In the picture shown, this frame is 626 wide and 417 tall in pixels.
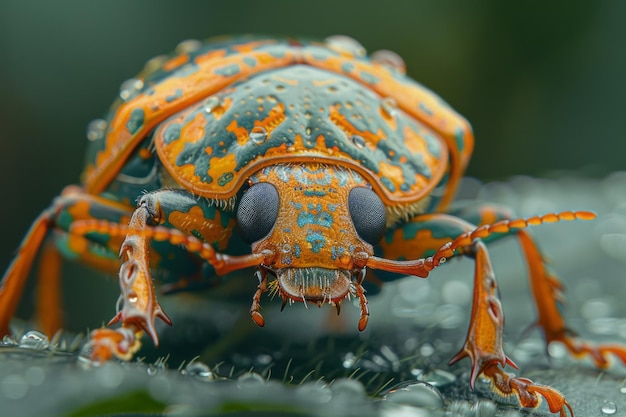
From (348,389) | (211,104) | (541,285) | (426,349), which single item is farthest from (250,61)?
(348,389)

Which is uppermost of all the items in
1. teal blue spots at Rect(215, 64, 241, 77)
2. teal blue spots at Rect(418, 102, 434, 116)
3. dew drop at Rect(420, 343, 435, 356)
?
teal blue spots at Rect(215, 64, 241, 77)

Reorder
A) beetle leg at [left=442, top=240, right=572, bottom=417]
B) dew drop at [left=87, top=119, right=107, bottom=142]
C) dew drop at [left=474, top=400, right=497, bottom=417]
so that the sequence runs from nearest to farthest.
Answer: dew drop at [left=474, top=400, right=497, bottom=417]
beetle leg at [left=442, top=240, right=572, bottom=417]
dew drop at [left=87, top=119, right=107, bottom=142]

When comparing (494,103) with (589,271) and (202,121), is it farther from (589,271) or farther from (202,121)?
(202,121)

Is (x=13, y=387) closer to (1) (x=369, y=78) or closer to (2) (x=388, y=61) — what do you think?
(1) (x=369, y=78)

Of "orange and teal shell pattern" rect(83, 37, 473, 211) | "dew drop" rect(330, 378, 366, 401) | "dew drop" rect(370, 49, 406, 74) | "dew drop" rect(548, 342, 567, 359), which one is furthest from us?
"dew drop" rect(370, 49, 406, 74)

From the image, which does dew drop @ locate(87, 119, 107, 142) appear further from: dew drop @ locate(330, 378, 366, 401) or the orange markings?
dew drop @ locate(330, 378, 366, 401)

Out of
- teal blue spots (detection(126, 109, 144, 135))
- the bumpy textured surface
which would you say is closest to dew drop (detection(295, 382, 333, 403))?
the bumpy textured surface

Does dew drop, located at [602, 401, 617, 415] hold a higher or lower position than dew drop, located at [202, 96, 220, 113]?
lower
